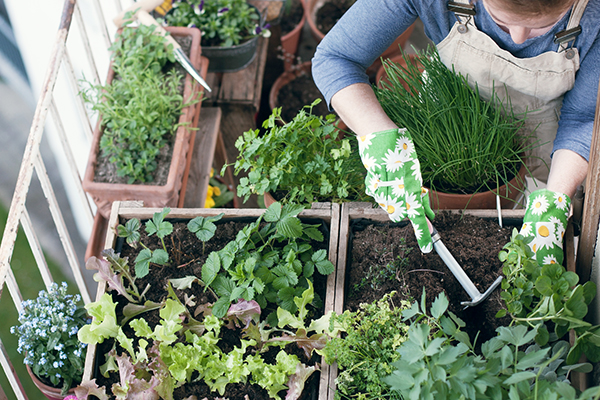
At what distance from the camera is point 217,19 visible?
6.84ft

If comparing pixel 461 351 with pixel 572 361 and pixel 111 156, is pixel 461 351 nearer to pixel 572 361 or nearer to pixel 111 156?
pixel 572 361

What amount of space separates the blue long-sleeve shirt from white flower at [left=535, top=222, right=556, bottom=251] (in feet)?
0.79

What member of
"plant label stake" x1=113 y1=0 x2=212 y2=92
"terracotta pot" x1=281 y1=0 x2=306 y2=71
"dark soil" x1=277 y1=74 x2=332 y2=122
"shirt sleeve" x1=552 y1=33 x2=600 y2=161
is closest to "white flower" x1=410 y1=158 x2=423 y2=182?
"shirt sleeve" x1=552 y1=33 x2=600 y2=161

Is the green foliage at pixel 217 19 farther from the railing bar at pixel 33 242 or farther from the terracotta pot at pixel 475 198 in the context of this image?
the terracotta pot at pixel 475 198

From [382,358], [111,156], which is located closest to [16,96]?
[111,156]

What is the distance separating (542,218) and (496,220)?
11 cm

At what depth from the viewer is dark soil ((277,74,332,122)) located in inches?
93.7

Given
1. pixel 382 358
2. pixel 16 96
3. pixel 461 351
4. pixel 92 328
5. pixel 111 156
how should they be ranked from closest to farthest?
pixel 461 351 < pixel 382 358 < pixel 92 328 < pixel 111 156 < pixel 16 96

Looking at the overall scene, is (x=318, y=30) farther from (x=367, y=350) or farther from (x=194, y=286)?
(x=367, y=350)

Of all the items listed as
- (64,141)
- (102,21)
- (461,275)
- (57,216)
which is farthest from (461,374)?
(102,21)

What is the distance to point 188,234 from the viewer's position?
1281mm

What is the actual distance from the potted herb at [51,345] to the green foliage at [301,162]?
21.8 inches

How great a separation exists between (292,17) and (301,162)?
4.84 ft

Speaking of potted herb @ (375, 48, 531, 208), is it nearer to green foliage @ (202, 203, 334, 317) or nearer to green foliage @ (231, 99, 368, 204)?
green foliage @ (231, 99, 368, 204)
